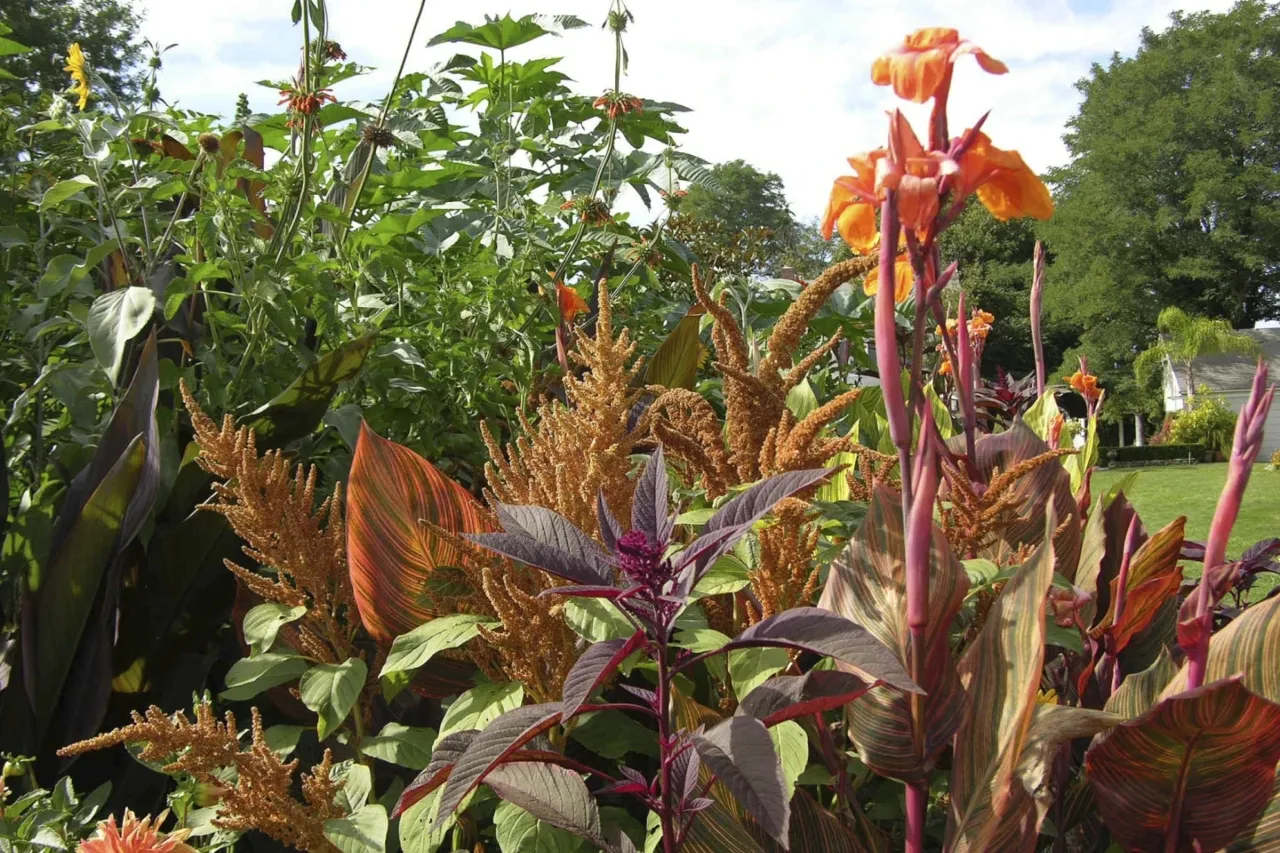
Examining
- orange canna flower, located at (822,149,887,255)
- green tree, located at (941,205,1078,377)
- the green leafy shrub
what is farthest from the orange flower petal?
green tree, located at (941,205,1078,377)

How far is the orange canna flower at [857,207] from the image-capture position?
29.7 inches

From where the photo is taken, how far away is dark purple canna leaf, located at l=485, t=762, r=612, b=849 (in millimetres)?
756

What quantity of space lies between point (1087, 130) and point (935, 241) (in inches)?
1655

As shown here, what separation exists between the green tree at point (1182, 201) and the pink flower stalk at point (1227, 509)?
36.8 m

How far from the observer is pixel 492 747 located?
2.36 ft

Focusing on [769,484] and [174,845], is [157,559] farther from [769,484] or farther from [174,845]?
[769,484]

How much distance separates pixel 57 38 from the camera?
19.6m

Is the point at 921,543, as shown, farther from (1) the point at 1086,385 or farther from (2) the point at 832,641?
(1) the point at 1086,385

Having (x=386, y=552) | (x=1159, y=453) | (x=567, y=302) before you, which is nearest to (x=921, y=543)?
(x=386, y=552)

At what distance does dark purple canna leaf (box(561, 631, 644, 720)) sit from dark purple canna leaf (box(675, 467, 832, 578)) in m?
0.07

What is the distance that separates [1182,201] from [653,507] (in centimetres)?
3927

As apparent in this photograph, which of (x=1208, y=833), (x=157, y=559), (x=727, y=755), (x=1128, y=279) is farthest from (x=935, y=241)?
(x=1128, y=279)

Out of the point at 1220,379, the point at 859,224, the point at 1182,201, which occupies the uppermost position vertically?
the point at 1182,201

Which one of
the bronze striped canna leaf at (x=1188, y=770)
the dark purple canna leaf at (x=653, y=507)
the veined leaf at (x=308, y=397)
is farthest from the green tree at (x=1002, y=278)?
the dark purple canna leaf at (x=653, y=507)
